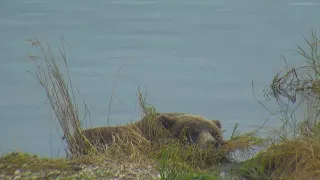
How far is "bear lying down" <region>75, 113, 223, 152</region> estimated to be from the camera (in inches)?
241

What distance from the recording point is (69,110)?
19.8 ft

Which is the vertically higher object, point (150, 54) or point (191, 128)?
point (150, 54)

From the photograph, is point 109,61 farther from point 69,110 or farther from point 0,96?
point 69,110

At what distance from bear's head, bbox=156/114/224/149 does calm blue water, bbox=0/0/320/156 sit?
1.90ft

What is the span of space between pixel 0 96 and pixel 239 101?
91.7 inches

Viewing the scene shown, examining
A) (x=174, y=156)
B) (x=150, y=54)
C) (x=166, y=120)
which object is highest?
(x=150, y=54)

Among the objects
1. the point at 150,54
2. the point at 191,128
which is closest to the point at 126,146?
the point at 191,128

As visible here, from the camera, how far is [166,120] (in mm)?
6309

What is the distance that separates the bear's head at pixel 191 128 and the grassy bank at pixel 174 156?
131 millimetres

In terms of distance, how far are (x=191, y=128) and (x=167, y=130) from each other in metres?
0.19

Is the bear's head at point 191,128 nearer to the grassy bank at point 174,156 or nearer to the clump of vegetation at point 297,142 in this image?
the grassy bank at point 174,156

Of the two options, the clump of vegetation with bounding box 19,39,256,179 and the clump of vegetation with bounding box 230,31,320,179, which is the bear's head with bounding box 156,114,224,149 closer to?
the clump of vegetation with bounding box 19,39,256,179

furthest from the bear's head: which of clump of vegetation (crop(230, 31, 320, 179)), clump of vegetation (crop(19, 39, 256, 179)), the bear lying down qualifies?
clump of vegetation (crop(230, 31, 320, 179))

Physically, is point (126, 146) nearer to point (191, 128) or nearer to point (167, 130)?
point (167, 130)
